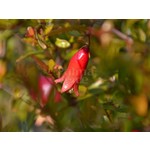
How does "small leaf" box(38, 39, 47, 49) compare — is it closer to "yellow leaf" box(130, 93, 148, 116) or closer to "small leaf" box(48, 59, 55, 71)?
"small leaf" box(48, 59, 55, 71)

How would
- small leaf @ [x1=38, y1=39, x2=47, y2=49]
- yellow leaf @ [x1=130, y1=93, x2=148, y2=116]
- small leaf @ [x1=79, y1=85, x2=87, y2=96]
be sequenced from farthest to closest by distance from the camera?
1. yellow leaf @ [x1=130, y1=93, x2=148, y2=116]
2. small leaf @ [x1=79, y1=85, x2=87, y2=96]
3. small leaf @ [x1=38, y1=39, x2=47, y2=49]

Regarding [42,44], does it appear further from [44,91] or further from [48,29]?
[44,91]

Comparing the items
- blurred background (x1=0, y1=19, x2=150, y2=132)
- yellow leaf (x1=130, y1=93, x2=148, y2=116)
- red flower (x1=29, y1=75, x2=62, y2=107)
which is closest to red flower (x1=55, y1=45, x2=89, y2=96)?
blurred background (x1=0, y1=19, x2=150, y2=132)

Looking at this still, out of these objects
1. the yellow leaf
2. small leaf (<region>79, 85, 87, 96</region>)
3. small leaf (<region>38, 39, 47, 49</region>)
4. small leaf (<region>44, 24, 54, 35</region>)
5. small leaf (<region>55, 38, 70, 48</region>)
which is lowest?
the yellow leaf

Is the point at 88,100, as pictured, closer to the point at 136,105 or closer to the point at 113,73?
the point at 113,73

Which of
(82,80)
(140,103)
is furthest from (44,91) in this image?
(140,103)
